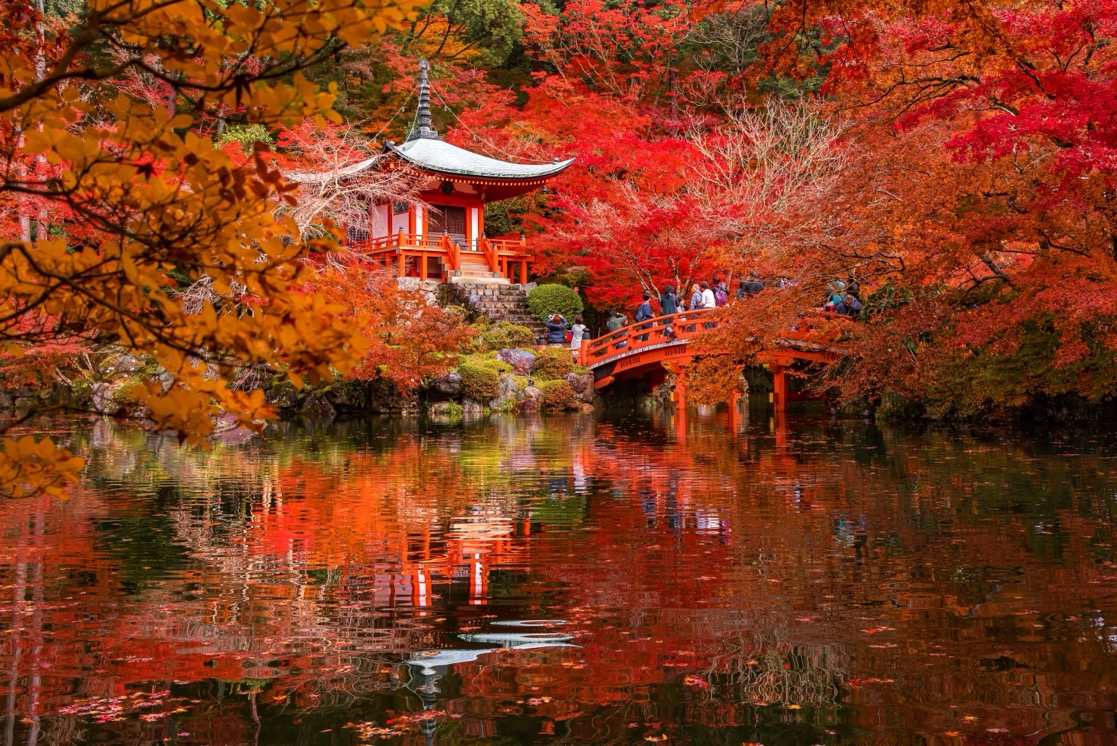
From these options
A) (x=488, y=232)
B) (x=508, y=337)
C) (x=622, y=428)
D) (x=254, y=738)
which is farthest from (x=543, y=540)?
(x=488, y=232)

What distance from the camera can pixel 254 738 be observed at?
3.49m

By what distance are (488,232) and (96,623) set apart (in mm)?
29473

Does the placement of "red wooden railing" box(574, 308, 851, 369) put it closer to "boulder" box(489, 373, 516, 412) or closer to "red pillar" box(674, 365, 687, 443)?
"red pillar" box(674, 365, 687, 443)

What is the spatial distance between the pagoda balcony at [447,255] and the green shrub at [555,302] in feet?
6.02

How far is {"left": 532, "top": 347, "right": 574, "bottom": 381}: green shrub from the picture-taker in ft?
82.2

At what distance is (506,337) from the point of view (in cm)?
2666

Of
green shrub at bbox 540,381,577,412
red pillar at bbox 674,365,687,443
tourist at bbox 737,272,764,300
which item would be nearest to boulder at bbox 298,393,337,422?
green shrub at bbox 540,381,577,412

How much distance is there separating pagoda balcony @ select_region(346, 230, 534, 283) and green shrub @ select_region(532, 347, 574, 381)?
17.9 ft

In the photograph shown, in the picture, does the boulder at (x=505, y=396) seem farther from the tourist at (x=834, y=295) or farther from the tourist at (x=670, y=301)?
the tourist at (x=834, y=295)

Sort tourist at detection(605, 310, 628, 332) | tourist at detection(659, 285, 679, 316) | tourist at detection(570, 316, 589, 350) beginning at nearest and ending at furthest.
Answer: tourist at detection(659, 285, 679, 316) → tourist at detection(570, 316, 589, 350) → tourist at detection(605, 310, 628, 332)

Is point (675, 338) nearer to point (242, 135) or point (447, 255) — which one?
point (447, 255)

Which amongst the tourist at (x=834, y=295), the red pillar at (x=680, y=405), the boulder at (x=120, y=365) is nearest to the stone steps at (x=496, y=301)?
the red pillar at (x=680, y=405)

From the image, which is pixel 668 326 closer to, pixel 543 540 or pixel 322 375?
pixel 543 540

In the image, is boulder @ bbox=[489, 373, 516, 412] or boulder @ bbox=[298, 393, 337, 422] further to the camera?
boulder @ bbox=[489, 373, 516, 412]
